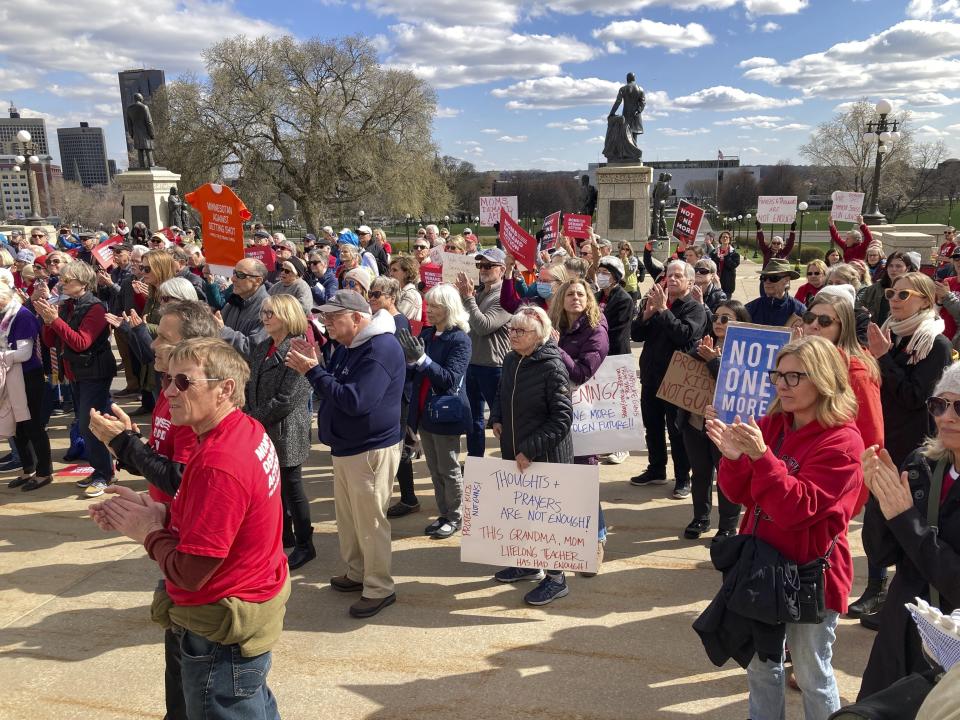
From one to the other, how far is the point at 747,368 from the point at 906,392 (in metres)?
1.02

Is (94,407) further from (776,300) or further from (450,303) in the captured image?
(776,300)

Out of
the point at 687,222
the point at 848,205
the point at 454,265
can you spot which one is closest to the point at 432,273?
the point at 454,265

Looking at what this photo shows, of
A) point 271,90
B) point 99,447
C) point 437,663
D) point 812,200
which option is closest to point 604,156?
point 99,447

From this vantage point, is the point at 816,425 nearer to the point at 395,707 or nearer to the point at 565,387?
the point at 565,387

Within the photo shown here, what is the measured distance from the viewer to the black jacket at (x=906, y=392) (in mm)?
4352

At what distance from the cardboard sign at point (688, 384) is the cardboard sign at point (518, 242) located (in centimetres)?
333

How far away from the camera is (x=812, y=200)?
85.9 meters

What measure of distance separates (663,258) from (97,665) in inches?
824

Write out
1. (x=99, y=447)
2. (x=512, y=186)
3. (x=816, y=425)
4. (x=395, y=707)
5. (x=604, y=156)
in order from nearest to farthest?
(x=816, y=425)
(x=395, y=707)
(x=99, y=447)
(x=604, y=156)
(x=512, y=186)

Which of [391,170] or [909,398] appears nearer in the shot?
[909,398]

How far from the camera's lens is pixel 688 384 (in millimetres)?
5117

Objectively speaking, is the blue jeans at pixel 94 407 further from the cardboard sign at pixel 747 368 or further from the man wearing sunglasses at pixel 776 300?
the man wearing sunglasses at pixel 776 300

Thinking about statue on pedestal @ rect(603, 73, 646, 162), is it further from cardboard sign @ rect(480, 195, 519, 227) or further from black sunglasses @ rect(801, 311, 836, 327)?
black sunglasses @ rect(801, 311, 836, 327)

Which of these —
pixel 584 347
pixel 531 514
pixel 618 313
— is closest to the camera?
pixel 531 514
